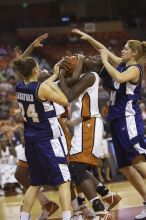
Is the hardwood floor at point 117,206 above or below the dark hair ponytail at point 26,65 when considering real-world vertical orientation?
below

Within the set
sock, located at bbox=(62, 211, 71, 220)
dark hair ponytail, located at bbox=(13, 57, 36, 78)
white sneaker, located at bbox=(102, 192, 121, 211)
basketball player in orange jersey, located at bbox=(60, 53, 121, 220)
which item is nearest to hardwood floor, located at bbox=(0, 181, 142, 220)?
white sneaker, located at bbox=(102, 192, 121, 211)

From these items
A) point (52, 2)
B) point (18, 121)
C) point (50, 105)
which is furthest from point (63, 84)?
point (52, 2)

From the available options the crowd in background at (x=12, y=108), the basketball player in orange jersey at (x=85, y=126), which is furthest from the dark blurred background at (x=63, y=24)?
the basketball player in orange jersey at (x=85, y=126)

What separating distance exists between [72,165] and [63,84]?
33.4 inches

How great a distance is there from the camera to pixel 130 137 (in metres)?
6.10

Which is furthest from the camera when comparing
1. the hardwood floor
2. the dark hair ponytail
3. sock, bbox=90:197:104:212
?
the hardwood floor

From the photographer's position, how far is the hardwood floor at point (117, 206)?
22.1ft

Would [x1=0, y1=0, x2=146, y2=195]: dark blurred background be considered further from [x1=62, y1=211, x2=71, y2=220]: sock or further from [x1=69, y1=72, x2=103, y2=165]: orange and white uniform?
[x1=62, y1=211, x2=71, y2=220]: sock

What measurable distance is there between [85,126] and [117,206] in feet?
5.54

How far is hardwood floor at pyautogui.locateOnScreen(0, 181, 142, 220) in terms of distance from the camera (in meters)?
6.75

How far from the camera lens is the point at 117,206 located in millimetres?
7465

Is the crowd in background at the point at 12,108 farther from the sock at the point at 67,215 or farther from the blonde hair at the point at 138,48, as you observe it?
the sock at the point at 67,215

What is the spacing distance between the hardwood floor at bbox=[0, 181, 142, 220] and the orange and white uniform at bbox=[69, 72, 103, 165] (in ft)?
2.59

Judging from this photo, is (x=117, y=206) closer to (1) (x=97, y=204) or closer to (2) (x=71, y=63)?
(1) (x=97, y=204)
